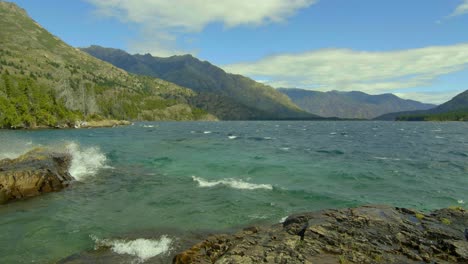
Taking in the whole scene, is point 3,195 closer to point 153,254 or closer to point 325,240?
point 153,254

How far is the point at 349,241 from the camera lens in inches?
516

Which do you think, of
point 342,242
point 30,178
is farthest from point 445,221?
point 30,178

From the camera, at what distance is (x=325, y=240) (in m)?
A: 13.2

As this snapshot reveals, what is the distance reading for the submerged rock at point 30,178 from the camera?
96.0 ft

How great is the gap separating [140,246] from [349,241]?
1162 cm

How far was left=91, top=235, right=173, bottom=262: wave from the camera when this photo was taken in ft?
56.3

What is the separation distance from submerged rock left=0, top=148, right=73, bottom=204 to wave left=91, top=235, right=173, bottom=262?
15.2 m

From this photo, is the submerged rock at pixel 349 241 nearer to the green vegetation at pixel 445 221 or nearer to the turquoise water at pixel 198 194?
the green vegetation at pixel 445 221

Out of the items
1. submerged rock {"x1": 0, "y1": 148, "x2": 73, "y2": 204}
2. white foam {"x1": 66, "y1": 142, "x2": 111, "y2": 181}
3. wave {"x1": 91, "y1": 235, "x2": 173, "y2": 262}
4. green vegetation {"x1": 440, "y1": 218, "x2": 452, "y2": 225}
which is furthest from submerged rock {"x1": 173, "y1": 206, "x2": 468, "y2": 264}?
white foam {"x1": 66, "y1": 142, "x2": 111, "y2": 181}

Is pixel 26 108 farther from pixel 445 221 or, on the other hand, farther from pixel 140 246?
pixel 445 221

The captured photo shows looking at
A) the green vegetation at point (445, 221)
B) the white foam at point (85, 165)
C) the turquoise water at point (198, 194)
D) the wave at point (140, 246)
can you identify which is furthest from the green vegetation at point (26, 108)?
the green vegetation at point (445, 221)

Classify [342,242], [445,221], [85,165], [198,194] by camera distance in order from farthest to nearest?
[85,165], [198,194], [445,221], [342,242]

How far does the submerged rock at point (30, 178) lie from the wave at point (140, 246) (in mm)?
15170

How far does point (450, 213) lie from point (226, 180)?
24.1 meters
